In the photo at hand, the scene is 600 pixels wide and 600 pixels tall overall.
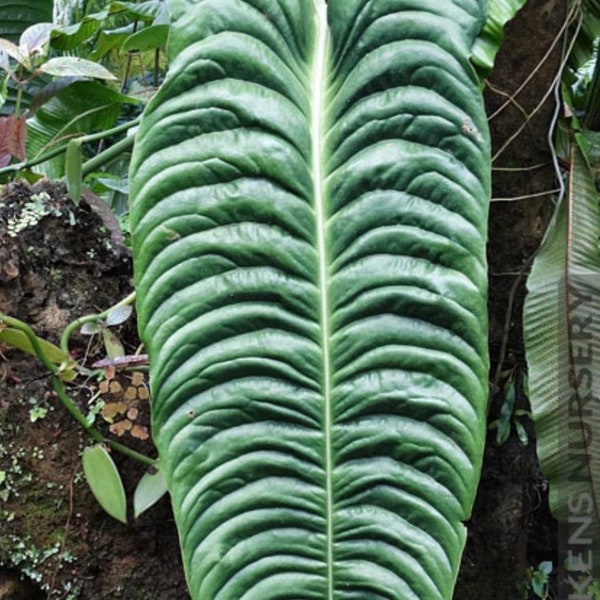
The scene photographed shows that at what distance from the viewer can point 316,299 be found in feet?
2.10

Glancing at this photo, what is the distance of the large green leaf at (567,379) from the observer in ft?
2.76

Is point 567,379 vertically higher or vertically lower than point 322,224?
lower

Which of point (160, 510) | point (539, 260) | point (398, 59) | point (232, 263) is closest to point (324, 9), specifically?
point (398, 59)

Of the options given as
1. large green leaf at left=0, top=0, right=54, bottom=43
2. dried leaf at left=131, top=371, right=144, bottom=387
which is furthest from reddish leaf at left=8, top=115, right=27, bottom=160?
large green leaf at left=0, top=0, right=54, bottom=43

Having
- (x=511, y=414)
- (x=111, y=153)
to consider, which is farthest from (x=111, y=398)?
(x=511, y=414)

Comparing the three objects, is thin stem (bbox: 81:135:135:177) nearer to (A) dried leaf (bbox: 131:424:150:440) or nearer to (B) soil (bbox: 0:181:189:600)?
(B) soil (bbox: 0:181:189:600)

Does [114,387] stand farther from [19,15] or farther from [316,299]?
[19,15]

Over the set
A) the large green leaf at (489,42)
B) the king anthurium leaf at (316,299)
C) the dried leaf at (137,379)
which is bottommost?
the dried leaf at (137,379)

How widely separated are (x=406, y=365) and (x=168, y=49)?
350 mm

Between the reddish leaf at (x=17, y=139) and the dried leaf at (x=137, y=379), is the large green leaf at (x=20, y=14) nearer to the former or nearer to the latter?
the reddish leaf at (x=17, y=139)

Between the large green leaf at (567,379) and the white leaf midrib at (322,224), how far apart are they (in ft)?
1.08

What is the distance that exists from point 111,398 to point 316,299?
1.43 feet

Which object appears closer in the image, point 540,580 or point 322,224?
point 322,224

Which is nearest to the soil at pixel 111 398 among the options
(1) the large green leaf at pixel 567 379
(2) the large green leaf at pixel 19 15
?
(1) the large green leaf at pixel 567 379
